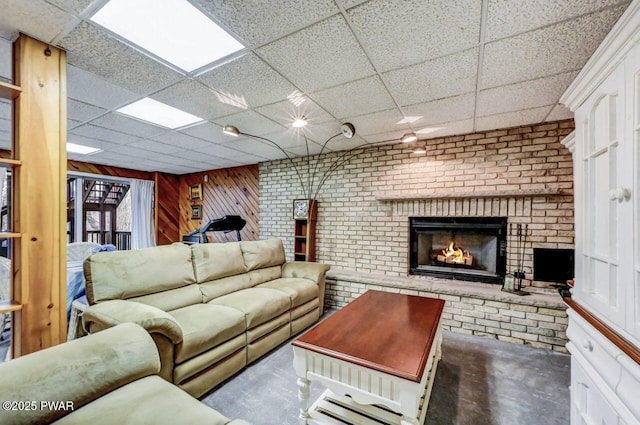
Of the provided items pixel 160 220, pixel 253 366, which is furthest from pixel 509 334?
pixel 160 220

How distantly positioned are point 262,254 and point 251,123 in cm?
159

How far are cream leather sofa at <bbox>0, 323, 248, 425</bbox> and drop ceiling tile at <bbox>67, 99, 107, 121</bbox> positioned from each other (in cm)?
222

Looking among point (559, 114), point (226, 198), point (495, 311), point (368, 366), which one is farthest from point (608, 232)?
point (226, 198)

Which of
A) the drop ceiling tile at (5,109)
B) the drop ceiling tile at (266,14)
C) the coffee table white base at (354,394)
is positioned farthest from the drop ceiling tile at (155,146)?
the coffee table white base at (354,394)

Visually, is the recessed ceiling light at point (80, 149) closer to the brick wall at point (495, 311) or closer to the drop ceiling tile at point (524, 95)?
the brick wall at point (495, 311)

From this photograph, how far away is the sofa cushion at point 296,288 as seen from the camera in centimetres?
290

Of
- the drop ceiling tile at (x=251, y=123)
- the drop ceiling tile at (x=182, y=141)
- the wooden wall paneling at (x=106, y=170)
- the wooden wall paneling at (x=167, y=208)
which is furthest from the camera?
the wooden wall paneling at (x=167, y=208)

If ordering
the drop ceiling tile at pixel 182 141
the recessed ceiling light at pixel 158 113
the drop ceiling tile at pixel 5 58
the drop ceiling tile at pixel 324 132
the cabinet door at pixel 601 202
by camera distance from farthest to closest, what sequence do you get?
the drop ceiling tile at pixel 182 141, the drop ceiling tile at pixel 324 132, the recessed ceiling light at pixel 158 113, the drop ceiling tile at pixel 5 58, the cabinet door at pixel 601 202

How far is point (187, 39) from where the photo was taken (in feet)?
5.19

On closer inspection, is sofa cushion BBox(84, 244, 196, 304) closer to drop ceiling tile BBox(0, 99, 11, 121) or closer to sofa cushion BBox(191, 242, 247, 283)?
sofa cushion BBox(191, 242, 247, 283)

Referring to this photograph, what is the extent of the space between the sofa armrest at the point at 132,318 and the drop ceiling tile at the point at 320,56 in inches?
69.7

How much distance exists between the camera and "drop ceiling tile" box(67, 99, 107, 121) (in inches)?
96.7

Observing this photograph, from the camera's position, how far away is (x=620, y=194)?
120 cm

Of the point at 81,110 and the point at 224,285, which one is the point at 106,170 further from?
the point at 224,285
